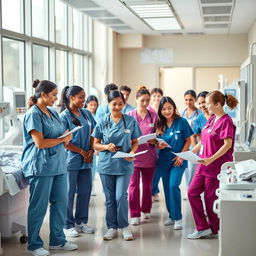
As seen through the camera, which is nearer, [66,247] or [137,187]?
[66,247]

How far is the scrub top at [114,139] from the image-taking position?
13.0 ft

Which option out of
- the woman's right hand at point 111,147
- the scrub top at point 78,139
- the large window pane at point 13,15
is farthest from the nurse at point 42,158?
the large window pane at point 13,15

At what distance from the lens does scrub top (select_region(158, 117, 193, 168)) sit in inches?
173

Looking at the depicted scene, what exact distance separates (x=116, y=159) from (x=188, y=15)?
373 centimetres

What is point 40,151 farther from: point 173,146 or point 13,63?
point 13,63

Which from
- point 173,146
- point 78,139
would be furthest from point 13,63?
point 173,146

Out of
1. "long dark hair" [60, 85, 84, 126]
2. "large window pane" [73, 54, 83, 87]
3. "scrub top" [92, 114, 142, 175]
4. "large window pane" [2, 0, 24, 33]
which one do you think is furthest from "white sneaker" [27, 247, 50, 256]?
"large window pane" [73, 54, 83, 87]

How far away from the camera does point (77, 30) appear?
A: 8508mm

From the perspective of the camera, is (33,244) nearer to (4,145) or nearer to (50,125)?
(50,125)

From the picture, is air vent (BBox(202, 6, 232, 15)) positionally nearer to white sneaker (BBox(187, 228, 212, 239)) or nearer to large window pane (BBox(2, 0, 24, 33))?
large window pane (BBox(2, 0, 24, 33))

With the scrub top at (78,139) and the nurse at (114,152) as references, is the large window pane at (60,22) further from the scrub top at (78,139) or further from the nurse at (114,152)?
the nurse at (114,152)

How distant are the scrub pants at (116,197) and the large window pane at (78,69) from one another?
459 centimetres

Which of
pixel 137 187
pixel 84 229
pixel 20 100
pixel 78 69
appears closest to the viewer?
pixel 84 229

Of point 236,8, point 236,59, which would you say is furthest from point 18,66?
point 236,59
